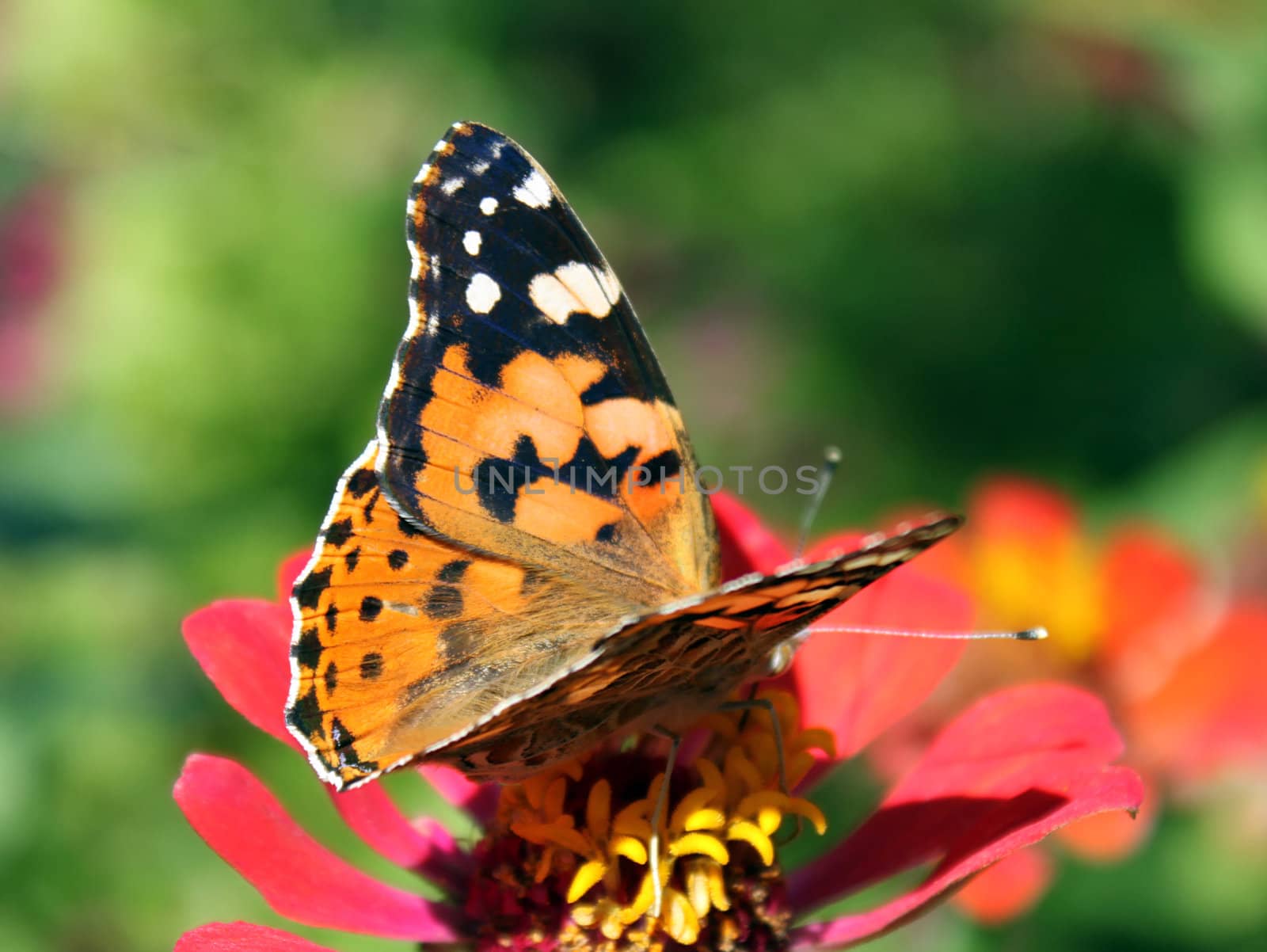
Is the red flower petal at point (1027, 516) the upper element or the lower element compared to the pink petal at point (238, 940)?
upper

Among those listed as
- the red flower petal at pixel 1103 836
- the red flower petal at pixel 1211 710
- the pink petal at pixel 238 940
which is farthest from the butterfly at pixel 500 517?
the red flower petal at pixel 1211 710

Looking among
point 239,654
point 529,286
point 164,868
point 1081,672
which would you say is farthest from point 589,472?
point 164,868

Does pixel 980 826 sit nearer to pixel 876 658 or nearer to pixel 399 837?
pixel 876 658

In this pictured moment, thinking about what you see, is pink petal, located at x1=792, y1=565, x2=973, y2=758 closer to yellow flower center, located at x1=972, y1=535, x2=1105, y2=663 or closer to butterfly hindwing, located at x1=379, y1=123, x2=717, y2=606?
butterfly hindwing, located at x1=379, y1=123, x2=717, y2=606

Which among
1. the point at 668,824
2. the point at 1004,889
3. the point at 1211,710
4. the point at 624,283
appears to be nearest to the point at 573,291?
the point at 668,824

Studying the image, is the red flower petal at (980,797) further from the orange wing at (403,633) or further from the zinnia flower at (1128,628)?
the zinnia flower at (1128,628)

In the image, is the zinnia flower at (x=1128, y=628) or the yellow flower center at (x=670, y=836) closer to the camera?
the yellow flower center at (x=670, y=836)
